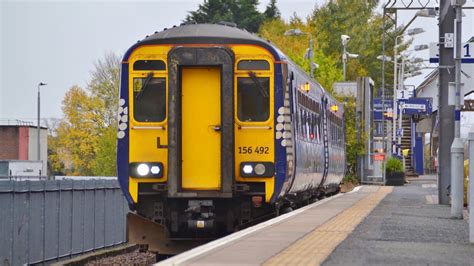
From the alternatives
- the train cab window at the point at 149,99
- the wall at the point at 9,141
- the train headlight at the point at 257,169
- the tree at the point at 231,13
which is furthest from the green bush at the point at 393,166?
the train cab window at the point at 149,99

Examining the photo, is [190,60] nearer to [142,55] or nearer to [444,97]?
[142,55]

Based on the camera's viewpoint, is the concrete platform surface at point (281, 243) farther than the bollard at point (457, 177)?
No

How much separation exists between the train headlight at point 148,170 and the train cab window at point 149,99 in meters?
0.72

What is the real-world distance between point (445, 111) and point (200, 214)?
12.3 metres

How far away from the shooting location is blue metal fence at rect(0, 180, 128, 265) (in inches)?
854

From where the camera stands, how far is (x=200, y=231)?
57.8 feet

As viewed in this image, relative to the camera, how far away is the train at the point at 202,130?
55.5ft

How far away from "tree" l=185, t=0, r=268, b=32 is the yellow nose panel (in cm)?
7128

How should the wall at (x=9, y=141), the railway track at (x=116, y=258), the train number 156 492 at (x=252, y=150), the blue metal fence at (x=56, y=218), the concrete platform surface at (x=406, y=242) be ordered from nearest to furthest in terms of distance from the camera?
the concrete platform surface at (x=406, y=242), the train number 156 492 at (x=252, y=150), the blue metal fence at (x=56, y=218), the railway track at (x=116, y=258), the wall at (x=9, y=141)

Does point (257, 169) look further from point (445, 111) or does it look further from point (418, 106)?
point (418, 106)

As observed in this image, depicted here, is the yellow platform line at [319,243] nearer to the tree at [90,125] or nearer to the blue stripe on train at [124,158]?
the blue stripe on train at [124,158]

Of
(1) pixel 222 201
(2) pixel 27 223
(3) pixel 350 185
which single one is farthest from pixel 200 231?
(3) pixel 350 185

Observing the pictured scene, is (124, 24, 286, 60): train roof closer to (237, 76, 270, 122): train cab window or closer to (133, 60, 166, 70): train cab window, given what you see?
(133, 60, 166, 70): train cab window

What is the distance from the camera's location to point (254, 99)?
17.3 meters
